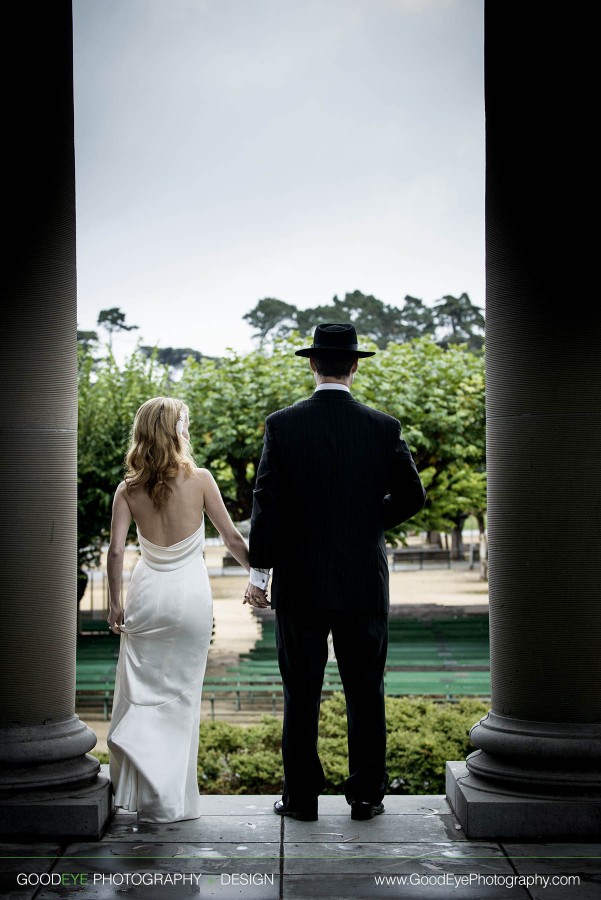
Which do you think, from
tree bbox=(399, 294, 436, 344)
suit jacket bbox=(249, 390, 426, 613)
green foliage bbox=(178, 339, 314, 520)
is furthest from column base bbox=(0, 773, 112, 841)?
tree bbox=(399, 294, 436, 344)

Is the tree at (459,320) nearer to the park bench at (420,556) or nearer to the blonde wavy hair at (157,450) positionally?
the park bench at (420,556)

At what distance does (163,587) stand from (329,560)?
37.2 inches

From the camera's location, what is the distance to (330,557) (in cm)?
474

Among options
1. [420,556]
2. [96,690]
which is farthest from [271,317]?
[96,690]

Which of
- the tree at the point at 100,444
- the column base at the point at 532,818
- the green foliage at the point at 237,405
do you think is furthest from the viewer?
the green foliage at the point at 237,405

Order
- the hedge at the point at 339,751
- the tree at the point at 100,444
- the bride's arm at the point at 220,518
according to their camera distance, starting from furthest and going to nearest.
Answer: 1. the tree at the point at 100,444
2. the hedge at the point at 339,751
3. the bride's arm at the point at 220,518

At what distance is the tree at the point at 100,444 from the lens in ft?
66.3

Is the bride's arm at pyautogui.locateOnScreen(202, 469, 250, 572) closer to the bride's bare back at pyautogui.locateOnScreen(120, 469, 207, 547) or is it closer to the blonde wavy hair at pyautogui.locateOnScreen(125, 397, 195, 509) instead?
the bride's bare back at pyautogui.locateOnScreen(120, 469, 207, 547)

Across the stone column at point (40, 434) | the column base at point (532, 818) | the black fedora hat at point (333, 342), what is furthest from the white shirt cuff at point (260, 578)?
the column base at point (532, 818)

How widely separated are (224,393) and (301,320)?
30.8 meters

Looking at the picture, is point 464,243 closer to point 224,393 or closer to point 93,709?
point 224,393

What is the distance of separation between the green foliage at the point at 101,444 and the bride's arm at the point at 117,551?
1436 centimetres

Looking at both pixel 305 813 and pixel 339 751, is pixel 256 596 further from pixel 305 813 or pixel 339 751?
pixel 339 751

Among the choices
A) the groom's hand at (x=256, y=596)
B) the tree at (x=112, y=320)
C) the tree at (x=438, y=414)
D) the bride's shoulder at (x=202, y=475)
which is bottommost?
the groom's hand at (x=256, y=596)
